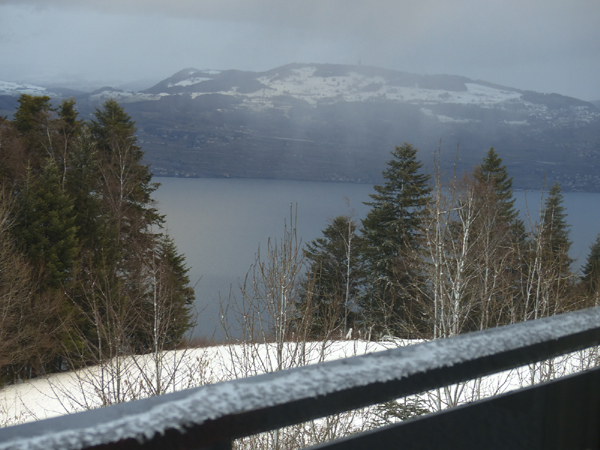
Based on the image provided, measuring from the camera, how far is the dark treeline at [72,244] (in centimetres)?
2956

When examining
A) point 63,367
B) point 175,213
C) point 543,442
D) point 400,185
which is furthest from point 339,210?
point 543,442

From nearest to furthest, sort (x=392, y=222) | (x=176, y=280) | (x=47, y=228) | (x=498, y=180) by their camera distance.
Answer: (x=47, y=228)
(x=176, y=280)
(x=392, y=222)
(x=498, y=180)

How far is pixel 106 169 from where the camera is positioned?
133 feet

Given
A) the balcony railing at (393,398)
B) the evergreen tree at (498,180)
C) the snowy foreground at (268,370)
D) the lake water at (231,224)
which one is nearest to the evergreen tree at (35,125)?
the snowy foreground at (268,370)

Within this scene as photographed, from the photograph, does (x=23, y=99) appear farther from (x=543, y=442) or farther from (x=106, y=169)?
(x=543, y=442)

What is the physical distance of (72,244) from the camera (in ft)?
110

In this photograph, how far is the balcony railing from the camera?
2.42ft

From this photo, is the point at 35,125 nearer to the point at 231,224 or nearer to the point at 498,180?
the point at 498,180

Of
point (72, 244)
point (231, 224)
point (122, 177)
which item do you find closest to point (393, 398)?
point (72, 244)

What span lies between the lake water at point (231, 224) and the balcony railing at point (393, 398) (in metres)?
43.3

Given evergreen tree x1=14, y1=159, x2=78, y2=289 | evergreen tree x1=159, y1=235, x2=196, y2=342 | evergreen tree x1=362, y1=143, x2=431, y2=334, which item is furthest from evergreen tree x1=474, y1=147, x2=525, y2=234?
evergreen tree x1=14, y1=159, x2=78, y2=289

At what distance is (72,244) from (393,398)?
1399 inches

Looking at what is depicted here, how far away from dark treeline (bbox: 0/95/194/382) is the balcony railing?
81.9 ft

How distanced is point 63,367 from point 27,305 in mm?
7664
